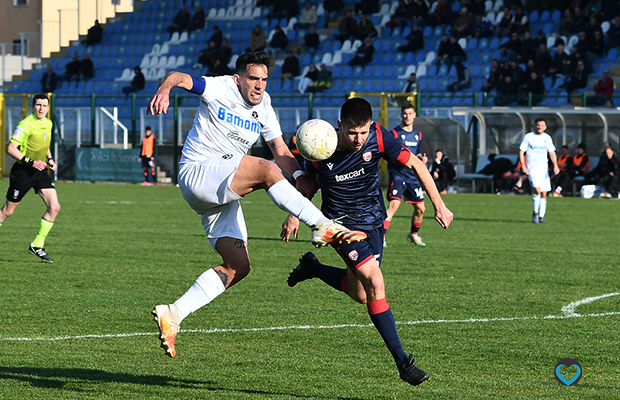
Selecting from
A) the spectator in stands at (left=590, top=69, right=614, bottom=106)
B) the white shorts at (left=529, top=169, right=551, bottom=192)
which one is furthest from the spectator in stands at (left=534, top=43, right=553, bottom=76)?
the white shorts at (left=529, top=169, right=551, bottom=192)

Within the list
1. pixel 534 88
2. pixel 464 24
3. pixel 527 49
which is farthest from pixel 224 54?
pixel 534 88

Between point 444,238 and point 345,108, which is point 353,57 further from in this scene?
point 345,108

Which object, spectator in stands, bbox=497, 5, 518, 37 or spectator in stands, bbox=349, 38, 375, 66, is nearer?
spectator in stands, bbox=497, 5, 518, 37

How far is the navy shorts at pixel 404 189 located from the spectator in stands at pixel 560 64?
14607 mm

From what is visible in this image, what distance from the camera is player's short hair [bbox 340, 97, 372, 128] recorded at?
5.48 metres

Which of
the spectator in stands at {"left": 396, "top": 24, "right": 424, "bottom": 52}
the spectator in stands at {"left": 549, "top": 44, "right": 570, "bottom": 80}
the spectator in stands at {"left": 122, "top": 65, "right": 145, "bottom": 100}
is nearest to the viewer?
the spectator in stands at {"left": 549, "top": 44, "right": 570, "bottom": 80}

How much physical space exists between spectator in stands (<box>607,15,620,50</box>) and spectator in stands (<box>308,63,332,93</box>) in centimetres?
900

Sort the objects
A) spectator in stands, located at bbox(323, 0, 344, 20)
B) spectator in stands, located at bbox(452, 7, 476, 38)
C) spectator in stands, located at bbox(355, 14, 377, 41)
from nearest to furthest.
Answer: spectator in stands, located at bbox(452, 7, 476, 38) → spectator in stands, located at bbox(355, 14, 377, 41) → spectator in stands, located at bbox(323, 0, 344, 20)

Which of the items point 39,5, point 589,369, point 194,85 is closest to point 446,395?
point 589,369

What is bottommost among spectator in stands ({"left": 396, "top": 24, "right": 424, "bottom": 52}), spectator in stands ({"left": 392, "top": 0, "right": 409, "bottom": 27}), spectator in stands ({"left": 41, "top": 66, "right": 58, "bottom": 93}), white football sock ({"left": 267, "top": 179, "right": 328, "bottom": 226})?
spectator in stands ({"left": 41, "top": 66, "right": 58, "bottom": 93})

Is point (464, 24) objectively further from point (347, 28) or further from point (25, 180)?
point (25, 180)

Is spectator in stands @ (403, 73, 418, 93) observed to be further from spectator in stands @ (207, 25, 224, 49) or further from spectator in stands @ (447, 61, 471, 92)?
spectator in stands @ (207, 25, 224, 49)

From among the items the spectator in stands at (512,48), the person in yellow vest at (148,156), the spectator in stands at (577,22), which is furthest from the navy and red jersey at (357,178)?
the person in yellow vest at (148,156)

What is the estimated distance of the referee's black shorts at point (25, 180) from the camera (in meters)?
11.3
